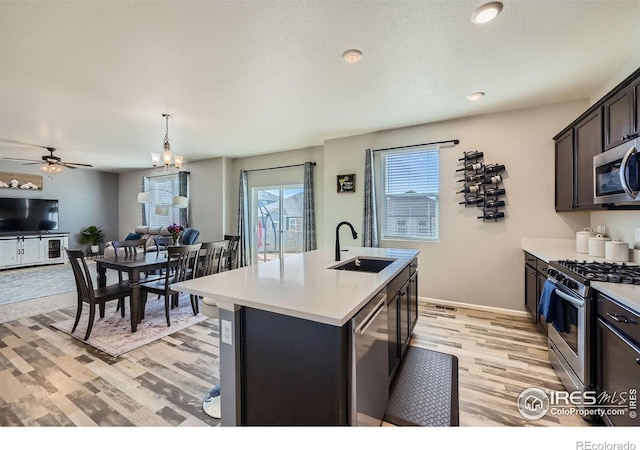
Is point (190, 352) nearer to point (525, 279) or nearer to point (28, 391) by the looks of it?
point (28, 391)

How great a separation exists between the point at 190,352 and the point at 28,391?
112cm

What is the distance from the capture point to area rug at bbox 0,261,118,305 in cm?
464

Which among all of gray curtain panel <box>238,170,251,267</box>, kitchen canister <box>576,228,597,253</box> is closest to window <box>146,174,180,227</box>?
gray curtain panel <box>238,170,251,267</box>

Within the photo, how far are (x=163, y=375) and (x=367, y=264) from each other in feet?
6.60

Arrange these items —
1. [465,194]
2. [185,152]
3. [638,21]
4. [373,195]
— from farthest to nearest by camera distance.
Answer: [185,152] → [373,195] → [465,194] → [638,21]

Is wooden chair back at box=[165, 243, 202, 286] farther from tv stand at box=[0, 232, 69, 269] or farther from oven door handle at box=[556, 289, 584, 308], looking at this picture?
tv stand at box=[0, 232, 69, 269]

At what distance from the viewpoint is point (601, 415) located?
1699 mm

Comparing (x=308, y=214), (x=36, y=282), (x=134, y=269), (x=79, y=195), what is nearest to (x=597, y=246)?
(x=308, y=214)

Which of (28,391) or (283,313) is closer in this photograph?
(283,313)

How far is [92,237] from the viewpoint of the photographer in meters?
8.47
